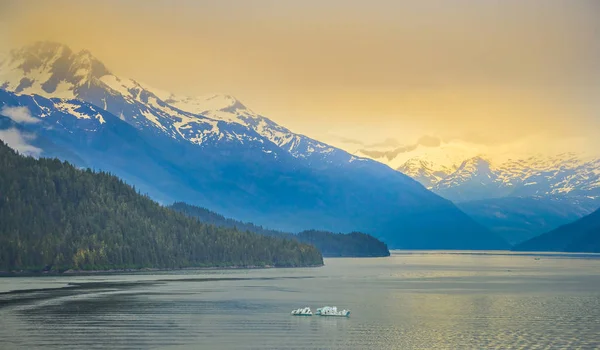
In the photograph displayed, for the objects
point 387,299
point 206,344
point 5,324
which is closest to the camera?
point 206,344

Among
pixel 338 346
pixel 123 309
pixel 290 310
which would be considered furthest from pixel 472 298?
pixel 338 346

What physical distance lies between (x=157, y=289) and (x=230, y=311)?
188 ft

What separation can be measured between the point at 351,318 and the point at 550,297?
55130 millimetres

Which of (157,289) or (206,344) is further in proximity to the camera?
(157,289)

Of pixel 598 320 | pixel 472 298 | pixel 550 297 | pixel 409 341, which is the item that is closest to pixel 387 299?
pixel 472 298

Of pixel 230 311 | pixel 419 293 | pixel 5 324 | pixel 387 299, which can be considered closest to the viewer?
pixel 5 324

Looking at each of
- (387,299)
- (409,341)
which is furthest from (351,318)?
(387,299)

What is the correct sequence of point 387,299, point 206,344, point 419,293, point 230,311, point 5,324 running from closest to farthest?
1. point 206,344
2. point 5,324
3. point 230,311
4. point 387,299
5. point 419,293

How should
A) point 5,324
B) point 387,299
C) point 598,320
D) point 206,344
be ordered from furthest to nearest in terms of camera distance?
point 387,299 < point 598,320 < point 5,324 < point 206,344

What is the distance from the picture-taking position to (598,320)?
420ft

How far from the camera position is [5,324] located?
119m

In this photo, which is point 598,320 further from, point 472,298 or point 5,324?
point 5,324

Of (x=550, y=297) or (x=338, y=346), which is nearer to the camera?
(x=338, y=346)

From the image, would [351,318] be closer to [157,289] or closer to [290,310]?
[290,310]
